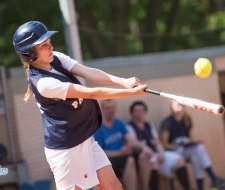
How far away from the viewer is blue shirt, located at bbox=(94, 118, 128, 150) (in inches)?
296

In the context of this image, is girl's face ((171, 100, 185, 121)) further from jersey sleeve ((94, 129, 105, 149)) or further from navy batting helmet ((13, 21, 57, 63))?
navy batting helmet ((13, 21, 57, 63))

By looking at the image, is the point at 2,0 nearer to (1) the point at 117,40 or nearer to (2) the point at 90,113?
(1) the point at 117,40

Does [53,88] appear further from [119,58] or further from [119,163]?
[119,58]

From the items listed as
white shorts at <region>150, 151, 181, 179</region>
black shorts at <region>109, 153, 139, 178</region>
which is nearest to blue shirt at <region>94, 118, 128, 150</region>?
black shorts at <region>109, 153, 139, 178</region>

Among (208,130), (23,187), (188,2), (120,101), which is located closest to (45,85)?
(23,187)

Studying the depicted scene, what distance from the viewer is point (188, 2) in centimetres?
1223

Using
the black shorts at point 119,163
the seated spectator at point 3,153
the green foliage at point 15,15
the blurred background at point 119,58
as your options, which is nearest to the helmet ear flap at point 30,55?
the blurred background at point 119,58

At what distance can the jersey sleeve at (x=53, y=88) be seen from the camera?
4.21 metres

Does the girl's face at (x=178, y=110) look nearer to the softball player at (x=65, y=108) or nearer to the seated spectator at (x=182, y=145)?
the seated spectator at (x=182, y=145)

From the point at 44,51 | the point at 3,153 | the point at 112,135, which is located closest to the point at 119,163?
the point at 112,135

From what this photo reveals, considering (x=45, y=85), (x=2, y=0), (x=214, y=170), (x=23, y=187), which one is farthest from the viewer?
(x=214, y=170)

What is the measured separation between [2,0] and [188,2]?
5.39m

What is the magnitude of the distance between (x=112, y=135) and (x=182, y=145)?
3.96 ft

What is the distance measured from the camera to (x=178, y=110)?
819 cm
